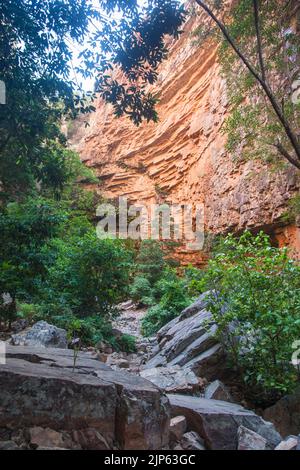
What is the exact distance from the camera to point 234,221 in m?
14.9

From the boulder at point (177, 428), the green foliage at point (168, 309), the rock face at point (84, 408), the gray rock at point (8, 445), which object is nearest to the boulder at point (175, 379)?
the boulder at point (177, 428)

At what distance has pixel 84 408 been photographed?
2355 mm

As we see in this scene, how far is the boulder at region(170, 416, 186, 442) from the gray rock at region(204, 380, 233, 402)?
1318 millimetres

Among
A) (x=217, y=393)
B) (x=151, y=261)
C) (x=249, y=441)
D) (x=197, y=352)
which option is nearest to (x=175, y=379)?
(x=217, y=393)

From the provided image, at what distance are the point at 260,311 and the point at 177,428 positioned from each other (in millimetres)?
1967

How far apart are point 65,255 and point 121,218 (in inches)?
516

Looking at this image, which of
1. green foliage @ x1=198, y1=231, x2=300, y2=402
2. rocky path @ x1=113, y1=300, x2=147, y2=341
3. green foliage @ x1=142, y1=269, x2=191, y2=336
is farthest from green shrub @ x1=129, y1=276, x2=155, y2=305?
green foliage @ x1=198, y1=231, x2=300, y2=402

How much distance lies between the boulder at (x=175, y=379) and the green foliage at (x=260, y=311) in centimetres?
69

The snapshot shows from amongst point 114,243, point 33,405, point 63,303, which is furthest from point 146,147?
point 33,405

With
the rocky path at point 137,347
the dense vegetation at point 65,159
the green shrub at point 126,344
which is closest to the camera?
the dense vegetation at point 65,159

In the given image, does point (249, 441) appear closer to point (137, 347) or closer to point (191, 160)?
point (137, 347)

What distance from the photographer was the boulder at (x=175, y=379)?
13.5ft

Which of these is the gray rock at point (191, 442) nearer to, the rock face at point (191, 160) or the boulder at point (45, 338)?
the boulder at point (45, 338)

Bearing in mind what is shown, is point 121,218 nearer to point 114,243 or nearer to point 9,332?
point 114,243
